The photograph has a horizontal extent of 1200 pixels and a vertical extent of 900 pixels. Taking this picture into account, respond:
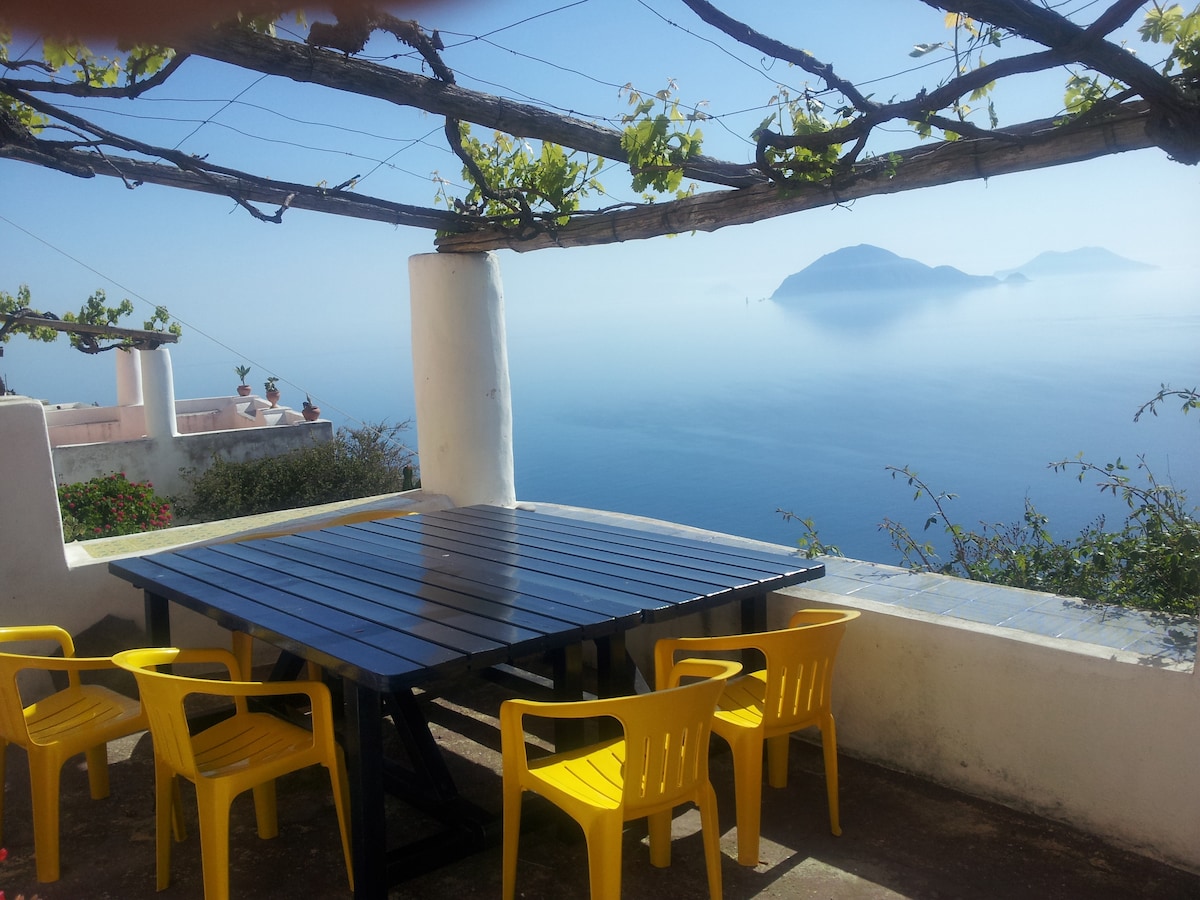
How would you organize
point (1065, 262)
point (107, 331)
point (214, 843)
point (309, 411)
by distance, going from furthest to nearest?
point (1065, 262) → point (309, 411) → point (107, 331) → point (214, 843)

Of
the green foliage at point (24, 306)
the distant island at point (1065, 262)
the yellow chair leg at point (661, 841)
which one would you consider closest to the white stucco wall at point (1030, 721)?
the yellow chair leg at point (661, 841)

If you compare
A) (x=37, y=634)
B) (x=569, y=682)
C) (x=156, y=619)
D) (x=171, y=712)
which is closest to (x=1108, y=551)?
(x=569, y=682)

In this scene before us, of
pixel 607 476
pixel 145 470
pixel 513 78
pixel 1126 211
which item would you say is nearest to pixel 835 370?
pixel 607 476

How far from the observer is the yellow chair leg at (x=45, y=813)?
118 inches

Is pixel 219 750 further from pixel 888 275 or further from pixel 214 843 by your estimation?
pixel 888 275

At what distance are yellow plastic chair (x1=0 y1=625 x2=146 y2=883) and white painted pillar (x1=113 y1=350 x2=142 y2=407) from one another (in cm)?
1557

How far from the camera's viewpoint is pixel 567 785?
2582mm

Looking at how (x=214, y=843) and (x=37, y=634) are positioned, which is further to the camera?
(x=37, y=634)

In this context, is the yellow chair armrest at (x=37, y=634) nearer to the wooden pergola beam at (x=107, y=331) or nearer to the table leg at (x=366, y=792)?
the table leg at (x=366, y=792)

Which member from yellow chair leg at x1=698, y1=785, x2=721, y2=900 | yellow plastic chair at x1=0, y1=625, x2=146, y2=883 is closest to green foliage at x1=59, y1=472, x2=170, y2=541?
yellow plastic chair at x1=0, y1=625, x2=146, y2=883

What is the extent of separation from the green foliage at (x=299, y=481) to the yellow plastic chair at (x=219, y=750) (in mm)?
7656

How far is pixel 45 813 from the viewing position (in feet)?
9.86

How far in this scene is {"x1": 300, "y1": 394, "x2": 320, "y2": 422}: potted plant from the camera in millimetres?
15492

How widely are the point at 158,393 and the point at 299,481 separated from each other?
4.57 metres
